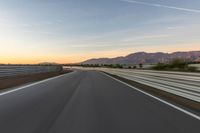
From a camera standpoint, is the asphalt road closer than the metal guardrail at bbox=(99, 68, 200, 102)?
Yes

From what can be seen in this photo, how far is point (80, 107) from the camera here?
10578 mm

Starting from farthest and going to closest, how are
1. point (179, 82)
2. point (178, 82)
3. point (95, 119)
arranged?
point (178, 82), point (179, 82), point (95, 119)

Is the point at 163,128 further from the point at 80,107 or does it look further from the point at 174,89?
the point at 174,89

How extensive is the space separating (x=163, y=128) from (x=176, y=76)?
6602 millimetres

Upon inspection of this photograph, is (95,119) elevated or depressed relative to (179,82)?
depressed

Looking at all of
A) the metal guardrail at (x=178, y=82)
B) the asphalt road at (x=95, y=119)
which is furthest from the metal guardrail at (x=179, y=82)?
the asphalt road at (x=95, y=119)

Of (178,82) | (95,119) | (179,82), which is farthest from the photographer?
(178,82)

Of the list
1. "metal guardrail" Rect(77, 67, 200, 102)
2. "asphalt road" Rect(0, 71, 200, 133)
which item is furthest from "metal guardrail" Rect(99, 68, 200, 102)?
"asphalt road" Rect(0, 71, 200, 133)

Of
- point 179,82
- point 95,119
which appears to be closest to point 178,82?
point 179,82

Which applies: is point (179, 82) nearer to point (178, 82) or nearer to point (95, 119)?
point (178, 82)

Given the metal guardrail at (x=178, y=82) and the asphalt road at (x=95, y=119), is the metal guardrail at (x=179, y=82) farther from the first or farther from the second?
the asphalt road at (x=95, y=119)

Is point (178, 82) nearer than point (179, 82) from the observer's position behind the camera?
No

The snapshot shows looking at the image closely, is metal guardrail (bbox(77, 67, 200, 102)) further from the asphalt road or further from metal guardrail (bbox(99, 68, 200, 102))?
the asphalt road

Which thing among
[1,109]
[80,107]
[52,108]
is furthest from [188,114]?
[1,109]
